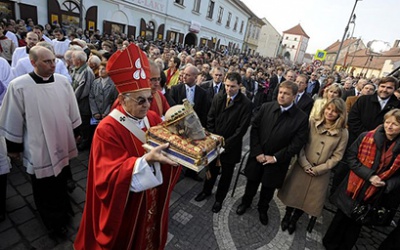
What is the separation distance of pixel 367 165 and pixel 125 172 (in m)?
3.01

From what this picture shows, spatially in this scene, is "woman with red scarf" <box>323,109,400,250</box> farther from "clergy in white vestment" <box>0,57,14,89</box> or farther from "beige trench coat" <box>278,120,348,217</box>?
"clergy in white vestment" <box>0,57,14,89</box>

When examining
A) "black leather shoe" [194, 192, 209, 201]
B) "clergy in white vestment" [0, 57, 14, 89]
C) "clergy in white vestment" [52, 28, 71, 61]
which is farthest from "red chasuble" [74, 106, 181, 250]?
"clergy in white vestment" [52, 28, 71, 61]

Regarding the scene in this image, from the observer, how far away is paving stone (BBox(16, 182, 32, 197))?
361 centimetres

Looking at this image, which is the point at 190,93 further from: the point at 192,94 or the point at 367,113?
the point at 367,113

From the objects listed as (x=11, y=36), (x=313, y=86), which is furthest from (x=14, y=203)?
(x=313, y=86)

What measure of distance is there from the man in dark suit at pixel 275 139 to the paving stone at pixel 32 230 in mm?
3032

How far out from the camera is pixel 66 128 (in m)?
2.97

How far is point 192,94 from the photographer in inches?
184

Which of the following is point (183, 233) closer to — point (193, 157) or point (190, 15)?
point (193, 157)

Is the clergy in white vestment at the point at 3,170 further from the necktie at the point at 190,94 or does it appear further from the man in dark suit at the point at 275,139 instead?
the man in dark suit at the point at 275,139

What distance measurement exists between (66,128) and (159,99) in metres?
1.26

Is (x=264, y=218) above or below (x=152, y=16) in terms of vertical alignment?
below

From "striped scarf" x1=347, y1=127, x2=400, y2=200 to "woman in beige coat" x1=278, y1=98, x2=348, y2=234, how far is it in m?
0.26

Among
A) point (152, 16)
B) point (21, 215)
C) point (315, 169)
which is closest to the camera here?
point (21, 215)
